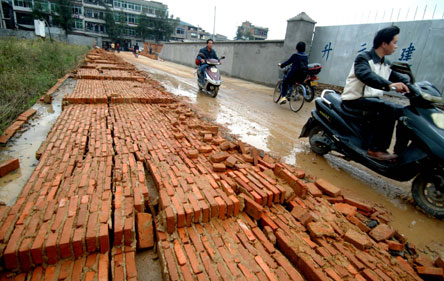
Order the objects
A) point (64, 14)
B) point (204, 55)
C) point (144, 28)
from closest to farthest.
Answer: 1. point (204, 55)
2. point (64, 14)
3. point (144, 28)

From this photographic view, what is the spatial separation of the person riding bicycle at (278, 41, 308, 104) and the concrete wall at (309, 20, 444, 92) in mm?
3234

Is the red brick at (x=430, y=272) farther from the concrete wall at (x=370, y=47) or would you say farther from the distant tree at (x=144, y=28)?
the distant tree at (x=144, y=28)

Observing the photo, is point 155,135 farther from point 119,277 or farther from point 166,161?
point 119,277

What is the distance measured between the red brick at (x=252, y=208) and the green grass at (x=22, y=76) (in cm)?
372

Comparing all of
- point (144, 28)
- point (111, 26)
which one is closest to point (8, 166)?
point (111, 26)

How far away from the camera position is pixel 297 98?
268 inches

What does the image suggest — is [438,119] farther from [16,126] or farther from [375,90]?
[16,126]

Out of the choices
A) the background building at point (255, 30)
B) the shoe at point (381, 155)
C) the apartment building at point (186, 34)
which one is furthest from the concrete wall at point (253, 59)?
the background building at point (255, 30)

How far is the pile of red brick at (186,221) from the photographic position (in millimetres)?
1521

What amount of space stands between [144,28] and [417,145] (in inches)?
2679

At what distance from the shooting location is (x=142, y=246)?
173 cm

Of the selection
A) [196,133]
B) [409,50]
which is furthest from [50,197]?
[409,50]

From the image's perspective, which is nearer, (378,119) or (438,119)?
(438,119)

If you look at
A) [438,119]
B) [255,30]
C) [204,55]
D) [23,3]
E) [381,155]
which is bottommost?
[381,155]
